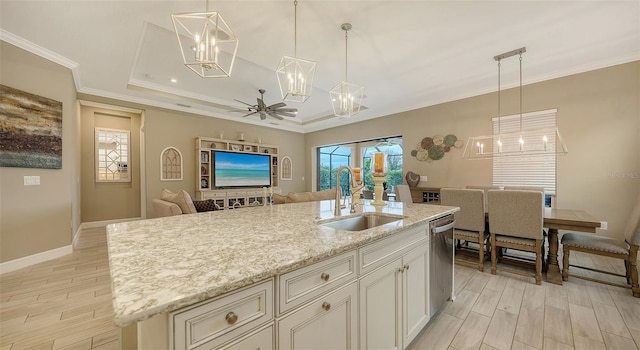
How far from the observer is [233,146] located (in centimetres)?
652

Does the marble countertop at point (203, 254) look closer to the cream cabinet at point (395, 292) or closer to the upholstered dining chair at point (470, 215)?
the cream cabinet at point (395, 292)

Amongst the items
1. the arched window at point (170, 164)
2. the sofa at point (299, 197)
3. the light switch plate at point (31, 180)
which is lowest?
the sofa at point (299, 197)

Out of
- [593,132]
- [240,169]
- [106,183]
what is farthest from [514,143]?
[106,183]

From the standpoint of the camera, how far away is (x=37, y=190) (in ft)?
10.3

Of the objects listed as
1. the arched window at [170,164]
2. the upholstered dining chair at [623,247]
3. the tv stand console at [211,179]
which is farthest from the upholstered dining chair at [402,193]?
the arched window at [170,164]

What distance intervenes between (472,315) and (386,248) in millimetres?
1348

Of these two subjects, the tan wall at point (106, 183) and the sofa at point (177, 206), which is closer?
the sofa at point (177, 206)

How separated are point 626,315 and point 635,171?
7.94 ft

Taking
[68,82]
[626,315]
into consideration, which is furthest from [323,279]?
[68,82]

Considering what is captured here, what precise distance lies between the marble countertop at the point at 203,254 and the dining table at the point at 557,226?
1933 millimetres

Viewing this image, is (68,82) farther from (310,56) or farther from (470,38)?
(470,38)

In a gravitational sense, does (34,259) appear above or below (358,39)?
below

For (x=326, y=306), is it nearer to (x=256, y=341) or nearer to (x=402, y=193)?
(x=256, y=341)

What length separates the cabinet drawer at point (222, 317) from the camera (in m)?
0.67
